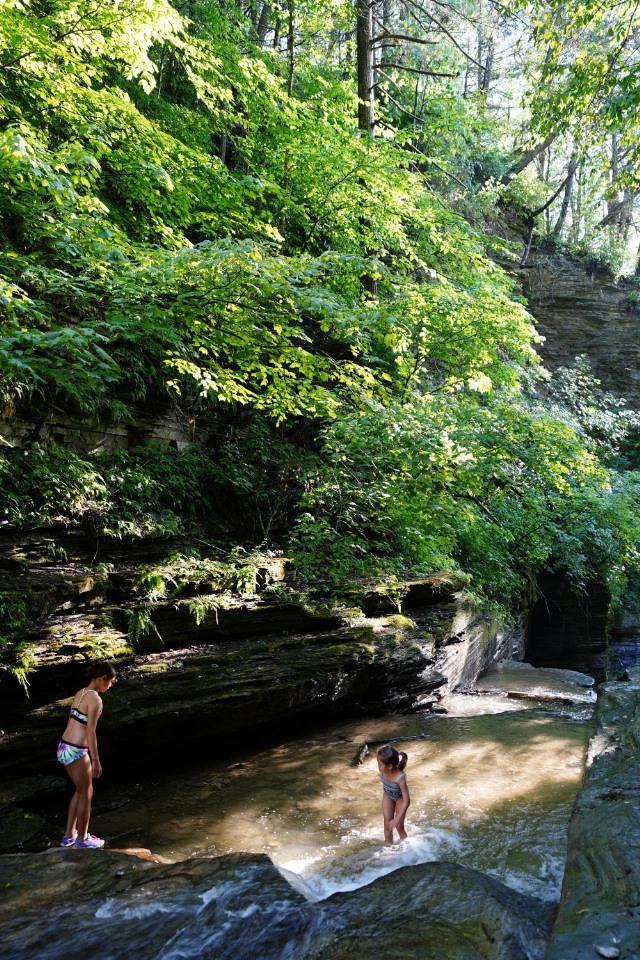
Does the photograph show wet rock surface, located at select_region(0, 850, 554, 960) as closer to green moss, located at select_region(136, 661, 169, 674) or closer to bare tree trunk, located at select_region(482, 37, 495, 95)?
green moss, located at select_region(136, 661, 169, 674)

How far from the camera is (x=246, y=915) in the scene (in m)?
3.13

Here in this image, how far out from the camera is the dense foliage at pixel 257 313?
5387 millimetres

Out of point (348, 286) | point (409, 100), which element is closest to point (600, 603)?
point (348, 286)

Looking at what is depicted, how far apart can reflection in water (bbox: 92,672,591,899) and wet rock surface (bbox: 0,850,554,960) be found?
54cm

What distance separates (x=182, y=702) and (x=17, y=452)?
3.58 metres

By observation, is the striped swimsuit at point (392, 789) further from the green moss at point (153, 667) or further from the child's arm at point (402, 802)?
the green moss at point (153, 667)

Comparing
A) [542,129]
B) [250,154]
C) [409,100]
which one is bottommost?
[542,129]

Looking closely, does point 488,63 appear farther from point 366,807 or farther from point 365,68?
point 366,807

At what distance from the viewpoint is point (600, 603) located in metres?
17.5

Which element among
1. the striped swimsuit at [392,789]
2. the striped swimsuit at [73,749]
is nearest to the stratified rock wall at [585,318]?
the striped swimsuit at [392,789]

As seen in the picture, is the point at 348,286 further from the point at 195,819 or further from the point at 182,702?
the point at 195,819

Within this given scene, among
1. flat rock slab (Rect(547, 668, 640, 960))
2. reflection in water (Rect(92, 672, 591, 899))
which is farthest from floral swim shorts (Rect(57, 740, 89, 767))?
flat rock slab (Rect(547, 668, 640, 960))

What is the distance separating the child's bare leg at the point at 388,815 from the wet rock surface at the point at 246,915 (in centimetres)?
131

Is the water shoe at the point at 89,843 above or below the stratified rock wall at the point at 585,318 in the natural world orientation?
below
